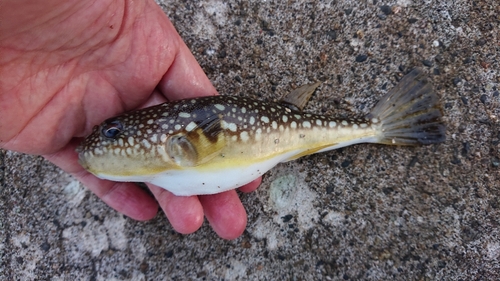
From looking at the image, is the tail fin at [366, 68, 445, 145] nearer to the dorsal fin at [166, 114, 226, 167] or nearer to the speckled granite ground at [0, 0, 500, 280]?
the speckled granite ground at [0, 0, 500, 280]

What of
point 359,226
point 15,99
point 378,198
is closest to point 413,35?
point 378,198

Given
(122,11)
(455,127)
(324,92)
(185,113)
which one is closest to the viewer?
(185,113)

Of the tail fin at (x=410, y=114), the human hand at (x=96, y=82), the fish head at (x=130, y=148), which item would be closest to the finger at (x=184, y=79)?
the human hand at (x=96, y=82)

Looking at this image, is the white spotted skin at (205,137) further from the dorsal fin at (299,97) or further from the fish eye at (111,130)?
the dorsal fin at (299,97)

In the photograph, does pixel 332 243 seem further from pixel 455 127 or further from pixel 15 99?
pixel 15 99

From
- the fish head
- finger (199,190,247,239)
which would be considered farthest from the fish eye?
finger (199,190,247,239)

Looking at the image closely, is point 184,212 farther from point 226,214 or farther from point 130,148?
point 130,148
